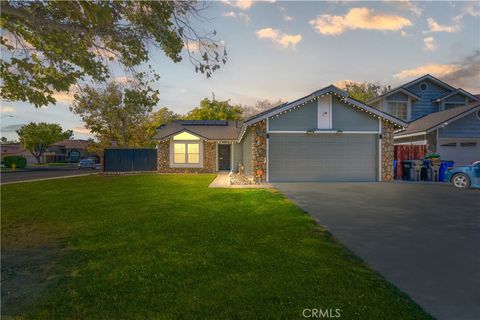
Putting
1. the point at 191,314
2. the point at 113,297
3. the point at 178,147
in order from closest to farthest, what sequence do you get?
the point at 191,314 < the point at 113,297 < the point at 178,147

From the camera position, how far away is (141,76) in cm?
710

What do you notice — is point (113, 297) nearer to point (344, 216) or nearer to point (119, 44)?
point (119, 44)

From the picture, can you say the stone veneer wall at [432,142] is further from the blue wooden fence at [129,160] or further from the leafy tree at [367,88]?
the leafy tree at [367,88]

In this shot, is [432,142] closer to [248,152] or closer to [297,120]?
[297,120]

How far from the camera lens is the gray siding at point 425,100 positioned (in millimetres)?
24688

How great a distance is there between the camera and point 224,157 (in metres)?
26.0

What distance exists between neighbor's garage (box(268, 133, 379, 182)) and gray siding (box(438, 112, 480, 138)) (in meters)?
6.76

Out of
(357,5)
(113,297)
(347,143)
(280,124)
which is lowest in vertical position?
(113,297)

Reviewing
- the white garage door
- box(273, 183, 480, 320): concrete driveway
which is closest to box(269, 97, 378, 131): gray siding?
box(273, 183, 480, 320): concrete driveway

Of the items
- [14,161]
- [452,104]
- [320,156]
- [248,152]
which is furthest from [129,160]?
[452,104]

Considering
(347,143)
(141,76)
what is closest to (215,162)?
(347,143)

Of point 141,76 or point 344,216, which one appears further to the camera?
point 344,216

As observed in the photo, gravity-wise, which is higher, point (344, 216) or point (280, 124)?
point (280, 124)

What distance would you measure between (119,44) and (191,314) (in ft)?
20.6
